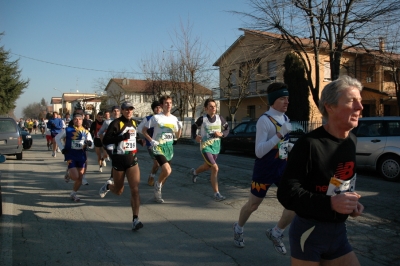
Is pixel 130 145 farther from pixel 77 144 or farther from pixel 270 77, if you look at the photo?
pixel 270 77

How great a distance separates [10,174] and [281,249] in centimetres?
927

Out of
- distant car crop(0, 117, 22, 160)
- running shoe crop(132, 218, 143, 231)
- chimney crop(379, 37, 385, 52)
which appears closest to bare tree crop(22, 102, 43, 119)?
distant car crop(0, 117, 22, 160)

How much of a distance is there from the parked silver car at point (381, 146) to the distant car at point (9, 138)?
12585mm

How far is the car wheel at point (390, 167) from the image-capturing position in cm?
929

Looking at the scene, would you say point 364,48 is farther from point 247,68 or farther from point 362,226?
point 362,226

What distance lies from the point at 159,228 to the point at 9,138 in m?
11.3

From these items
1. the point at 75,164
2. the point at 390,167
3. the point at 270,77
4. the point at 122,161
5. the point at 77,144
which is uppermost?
the point at 270,77

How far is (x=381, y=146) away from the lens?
31.6 feet

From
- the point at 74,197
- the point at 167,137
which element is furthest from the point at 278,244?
the point at 74,197

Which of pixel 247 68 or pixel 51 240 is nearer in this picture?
pixel 51 240

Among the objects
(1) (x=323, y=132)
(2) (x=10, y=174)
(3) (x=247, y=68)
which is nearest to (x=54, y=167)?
(2) (x=10, y=174)

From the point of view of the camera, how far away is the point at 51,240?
15.6 feet

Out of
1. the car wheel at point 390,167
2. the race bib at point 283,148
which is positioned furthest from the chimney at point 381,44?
the race bib at point 283,148

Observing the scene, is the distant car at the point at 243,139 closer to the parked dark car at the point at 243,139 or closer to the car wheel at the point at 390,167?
the parked dark car at the point at 243,139
